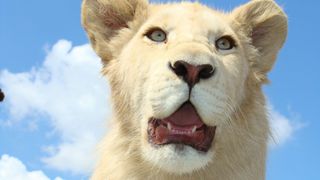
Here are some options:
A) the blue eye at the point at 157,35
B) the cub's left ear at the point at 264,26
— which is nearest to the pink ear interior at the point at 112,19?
the blue eye at the point at 157,35

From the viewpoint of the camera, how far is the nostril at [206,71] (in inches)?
275

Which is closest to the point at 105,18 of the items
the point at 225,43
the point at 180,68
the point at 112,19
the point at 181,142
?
the point at 112,19

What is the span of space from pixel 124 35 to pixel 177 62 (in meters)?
2.03

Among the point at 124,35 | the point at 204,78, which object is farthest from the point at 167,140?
the point at 124,35

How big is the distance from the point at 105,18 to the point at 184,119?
2629mm

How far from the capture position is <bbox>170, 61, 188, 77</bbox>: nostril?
6.94 metres

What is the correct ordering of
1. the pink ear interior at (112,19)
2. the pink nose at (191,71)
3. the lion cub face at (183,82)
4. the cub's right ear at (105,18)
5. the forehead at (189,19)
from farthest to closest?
the pink ear interior at (112,19)
the cub's right ear at (105,18)
the forehead at (189,19)
the lion cub face at (183,82)
the pink nose at (191,71)

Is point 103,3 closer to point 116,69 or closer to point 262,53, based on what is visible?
point 116,69

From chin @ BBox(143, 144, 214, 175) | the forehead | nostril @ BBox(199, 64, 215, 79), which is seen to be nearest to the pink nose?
nostril @ BBox(199, 64, 215, 79)

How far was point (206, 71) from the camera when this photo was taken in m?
7.04

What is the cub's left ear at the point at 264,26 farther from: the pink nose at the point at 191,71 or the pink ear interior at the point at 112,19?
the pink nose at the point at 191,71

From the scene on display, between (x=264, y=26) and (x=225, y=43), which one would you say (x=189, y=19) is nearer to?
(x=225, y=43)

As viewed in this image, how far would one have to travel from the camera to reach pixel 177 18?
26.9 ft

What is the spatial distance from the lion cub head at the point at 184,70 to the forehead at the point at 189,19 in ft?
0.04
